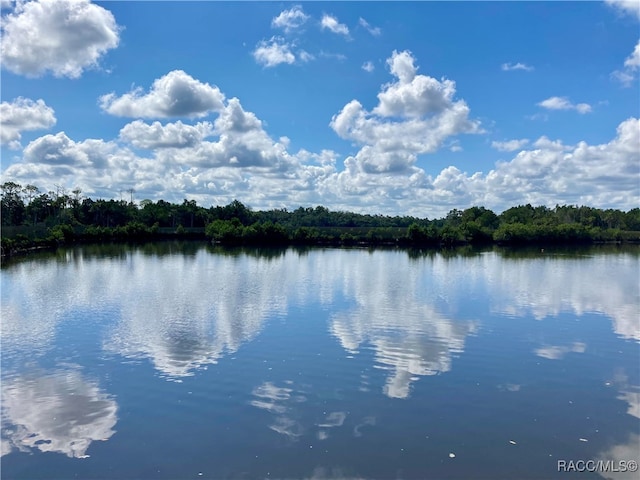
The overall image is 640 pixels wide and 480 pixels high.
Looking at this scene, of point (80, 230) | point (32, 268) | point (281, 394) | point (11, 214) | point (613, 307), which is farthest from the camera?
point (11, 214)

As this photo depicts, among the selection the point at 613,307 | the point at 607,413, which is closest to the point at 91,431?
the point at 607,413

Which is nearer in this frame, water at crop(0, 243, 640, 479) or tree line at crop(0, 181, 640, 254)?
water at crop(0, 243, 640, 479)

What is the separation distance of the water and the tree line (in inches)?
2548

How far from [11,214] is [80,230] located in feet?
70.4

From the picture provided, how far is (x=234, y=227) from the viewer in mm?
110625

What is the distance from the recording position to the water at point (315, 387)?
1064 centimetres

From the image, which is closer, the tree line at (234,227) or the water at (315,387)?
the water at (315,387)

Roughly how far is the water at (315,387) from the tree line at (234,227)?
6472 centimetres

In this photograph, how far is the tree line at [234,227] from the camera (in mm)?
107438

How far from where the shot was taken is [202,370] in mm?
16156

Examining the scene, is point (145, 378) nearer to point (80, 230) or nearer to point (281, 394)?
point (281, 394)

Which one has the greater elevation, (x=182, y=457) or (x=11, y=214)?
(x=11, y=214)

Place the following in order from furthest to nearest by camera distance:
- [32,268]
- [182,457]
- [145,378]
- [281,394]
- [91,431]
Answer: [32,268], [145,378], [281,394], [91,431], [182,457]

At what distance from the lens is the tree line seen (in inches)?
4230
